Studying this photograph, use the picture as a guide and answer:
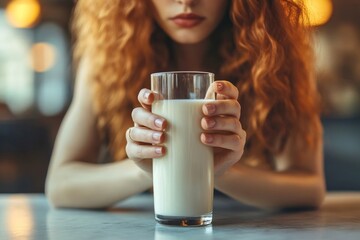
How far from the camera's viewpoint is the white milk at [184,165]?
3.07 ft

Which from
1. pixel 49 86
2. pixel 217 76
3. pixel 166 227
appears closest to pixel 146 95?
pixel 166 227

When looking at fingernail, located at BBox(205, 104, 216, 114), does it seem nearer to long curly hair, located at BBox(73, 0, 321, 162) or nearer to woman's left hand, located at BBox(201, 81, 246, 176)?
woman's left hand, located at BBox(201, 81, 246, 176)

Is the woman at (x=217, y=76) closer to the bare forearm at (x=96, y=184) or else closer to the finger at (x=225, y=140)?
the bare forearm at (x=96, y=184)

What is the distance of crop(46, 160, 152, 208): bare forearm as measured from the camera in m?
1.23

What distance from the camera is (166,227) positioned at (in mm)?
987

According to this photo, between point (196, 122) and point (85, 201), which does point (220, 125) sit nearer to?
point (196, 122)

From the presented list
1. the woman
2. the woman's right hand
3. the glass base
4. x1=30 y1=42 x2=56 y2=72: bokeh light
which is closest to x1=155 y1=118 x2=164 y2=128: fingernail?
the woman's right hand

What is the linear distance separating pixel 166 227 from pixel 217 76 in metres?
0.58

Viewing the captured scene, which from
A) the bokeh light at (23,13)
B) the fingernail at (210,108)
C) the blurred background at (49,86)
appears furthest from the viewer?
the bokeh light at (23,13)

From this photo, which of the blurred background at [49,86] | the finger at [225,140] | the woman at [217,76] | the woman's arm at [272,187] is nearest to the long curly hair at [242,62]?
the woman at [217,76]

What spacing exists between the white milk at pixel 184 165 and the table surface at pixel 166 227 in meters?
0.04

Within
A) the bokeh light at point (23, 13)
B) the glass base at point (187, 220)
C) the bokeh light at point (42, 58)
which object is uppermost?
the bokeh light at point (23, 13)

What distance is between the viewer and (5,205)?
1.37 meters

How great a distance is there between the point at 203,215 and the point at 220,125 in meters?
0.14
